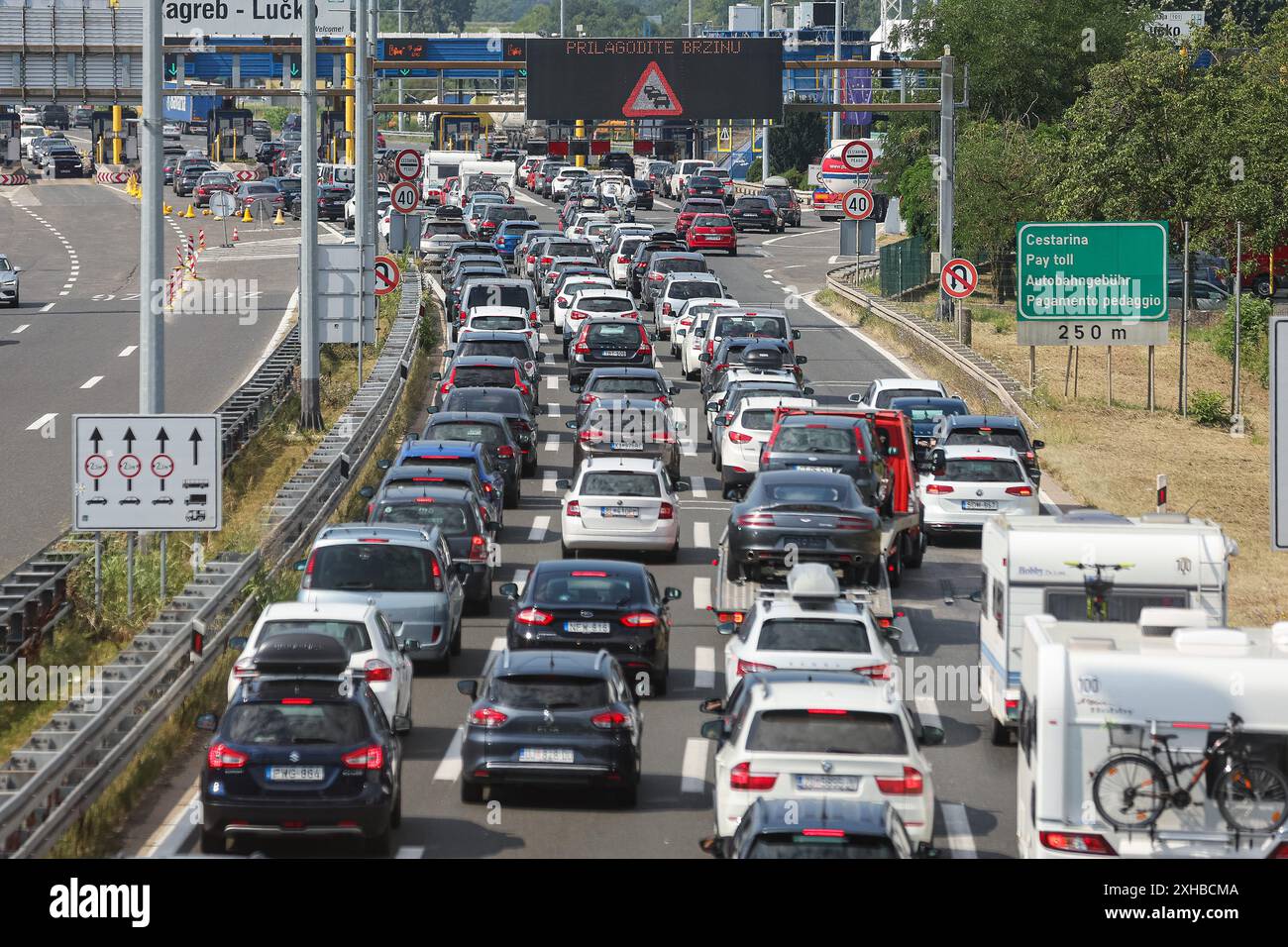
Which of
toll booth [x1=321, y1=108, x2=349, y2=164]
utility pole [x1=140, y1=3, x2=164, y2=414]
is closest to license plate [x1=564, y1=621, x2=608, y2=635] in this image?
utility pole [x1=140, y1=3, x2=164, y2=414]

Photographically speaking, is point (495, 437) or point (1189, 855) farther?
point (495, 437)

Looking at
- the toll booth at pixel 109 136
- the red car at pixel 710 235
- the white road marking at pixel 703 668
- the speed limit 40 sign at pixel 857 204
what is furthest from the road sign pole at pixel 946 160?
the toll booth at pixel 109 136

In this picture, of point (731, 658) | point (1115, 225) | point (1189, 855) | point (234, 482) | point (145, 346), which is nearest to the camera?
point (1189, 855)

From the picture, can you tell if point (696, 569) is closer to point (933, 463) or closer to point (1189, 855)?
point (933, 463)

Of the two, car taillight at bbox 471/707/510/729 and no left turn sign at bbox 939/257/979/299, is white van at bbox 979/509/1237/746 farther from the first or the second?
no left turn sign at bbox 939/257/979/299

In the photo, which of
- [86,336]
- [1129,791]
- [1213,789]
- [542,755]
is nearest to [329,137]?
Result: [86,336]

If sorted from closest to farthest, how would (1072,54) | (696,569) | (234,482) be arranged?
(696,569)
(234,482)
(1072,54)

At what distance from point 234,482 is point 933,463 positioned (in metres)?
11.0

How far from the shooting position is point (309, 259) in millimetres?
37125

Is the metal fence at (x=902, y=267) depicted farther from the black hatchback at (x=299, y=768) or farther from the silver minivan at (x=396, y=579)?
the black hatchback at (x=299, y=768)

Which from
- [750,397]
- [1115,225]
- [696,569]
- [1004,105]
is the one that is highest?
[1004,105]

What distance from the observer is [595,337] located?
44625 mm

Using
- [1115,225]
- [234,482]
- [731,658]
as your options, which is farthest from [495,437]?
[1115,225]

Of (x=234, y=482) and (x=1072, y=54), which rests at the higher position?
(x=1072, y=54)
